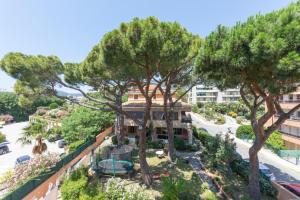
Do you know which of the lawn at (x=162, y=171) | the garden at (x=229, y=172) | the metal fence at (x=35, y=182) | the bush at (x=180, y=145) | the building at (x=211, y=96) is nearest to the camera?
the metal fence at (x=35, y=182)

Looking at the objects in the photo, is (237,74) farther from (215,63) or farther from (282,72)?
(282,72)

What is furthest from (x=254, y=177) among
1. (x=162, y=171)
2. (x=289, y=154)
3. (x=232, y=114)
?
(x=232, y=114)

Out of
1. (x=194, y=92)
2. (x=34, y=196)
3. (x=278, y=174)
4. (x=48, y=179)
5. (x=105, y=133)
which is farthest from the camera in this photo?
(x=194, y=92)

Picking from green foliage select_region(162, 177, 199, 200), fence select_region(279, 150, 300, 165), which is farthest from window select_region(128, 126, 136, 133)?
fence select_region(279, 150, 300, 165)

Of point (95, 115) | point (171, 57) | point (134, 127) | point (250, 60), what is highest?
point (171, 57)

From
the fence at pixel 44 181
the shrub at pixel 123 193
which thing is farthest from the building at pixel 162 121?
the shrub at pixel 123 193

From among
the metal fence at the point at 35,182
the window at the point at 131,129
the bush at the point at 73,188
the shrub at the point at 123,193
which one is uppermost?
the window at the point at 131,129

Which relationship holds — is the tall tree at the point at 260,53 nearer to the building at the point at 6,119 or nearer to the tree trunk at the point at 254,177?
the tree trunk at the point at 254,177

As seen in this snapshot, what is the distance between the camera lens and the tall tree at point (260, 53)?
7.39 meters

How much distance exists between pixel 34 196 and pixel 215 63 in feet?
45.0

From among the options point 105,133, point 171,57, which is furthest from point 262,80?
point 105,133

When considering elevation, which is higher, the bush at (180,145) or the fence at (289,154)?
the bush at (180,145)

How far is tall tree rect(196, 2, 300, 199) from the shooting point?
739 centimetres

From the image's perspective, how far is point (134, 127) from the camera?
28375mm
